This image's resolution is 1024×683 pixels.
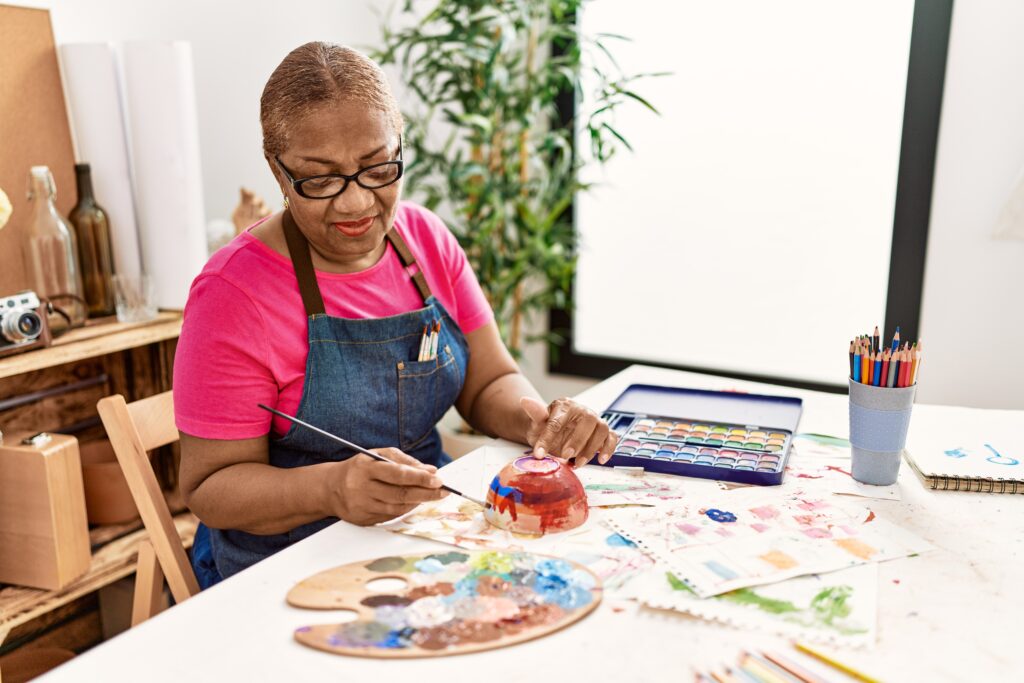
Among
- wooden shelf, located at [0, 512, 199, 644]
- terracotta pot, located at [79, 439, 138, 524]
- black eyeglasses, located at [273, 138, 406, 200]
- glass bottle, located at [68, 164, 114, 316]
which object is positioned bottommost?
wooden shelf, located at [0, 512, 199, 644]

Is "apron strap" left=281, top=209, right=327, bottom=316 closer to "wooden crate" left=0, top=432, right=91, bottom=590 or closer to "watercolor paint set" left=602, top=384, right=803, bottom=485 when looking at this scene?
"watercolor paint set" left=602, top=384, right=803, bottom=485

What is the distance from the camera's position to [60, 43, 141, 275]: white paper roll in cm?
187

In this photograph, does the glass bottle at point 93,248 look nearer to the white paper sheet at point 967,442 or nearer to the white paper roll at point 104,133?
the white paper roll at point 104,133

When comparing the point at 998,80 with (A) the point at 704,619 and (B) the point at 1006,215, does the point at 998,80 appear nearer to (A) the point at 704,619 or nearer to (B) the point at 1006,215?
(B) the point at 1006,215

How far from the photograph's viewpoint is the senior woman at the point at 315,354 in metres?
1.22

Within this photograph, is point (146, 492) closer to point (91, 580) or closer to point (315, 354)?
point (315, 354)

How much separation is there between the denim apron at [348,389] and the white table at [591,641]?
316mm

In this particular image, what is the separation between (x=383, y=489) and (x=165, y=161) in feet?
3.92

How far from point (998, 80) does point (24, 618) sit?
2450 millimetres

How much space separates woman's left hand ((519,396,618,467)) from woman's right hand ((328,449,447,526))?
0.72 ft

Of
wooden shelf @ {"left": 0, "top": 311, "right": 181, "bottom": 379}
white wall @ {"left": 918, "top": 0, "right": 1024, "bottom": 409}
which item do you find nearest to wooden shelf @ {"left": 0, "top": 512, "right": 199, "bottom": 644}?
wooden shelf @ {"left": 0, "top": 311, "right": 181, "bottom": 379}

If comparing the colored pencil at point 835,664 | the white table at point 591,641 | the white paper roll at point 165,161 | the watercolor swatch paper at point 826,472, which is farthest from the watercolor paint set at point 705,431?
the white paper roll at point 165,161

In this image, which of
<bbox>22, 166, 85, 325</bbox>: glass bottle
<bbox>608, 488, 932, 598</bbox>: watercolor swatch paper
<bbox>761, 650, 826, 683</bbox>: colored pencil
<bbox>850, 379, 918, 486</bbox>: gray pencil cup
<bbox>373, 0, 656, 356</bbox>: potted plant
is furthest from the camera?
<bbox>373, 0, 656, 356</bbox>: potted plant

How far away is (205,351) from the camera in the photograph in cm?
125
